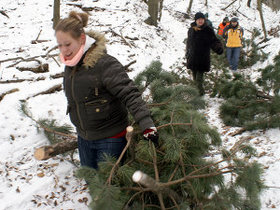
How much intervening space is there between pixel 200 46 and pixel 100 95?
3.54 meters

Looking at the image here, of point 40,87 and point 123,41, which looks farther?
point 123,41

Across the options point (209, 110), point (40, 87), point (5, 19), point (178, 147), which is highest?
point (5, 19)

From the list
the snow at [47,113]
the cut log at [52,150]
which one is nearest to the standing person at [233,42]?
the snow at [47,113]

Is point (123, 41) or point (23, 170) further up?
point (123, 41)

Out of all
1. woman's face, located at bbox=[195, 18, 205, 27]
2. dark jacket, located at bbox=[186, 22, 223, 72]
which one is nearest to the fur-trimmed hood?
woman's face, located at bbox=[195, 18, 205, 27]

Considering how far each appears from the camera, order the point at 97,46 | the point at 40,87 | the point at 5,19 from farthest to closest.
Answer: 1. the point at 5,19
2. the point at 40,87
3. the point at 97,46

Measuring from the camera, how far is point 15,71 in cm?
554

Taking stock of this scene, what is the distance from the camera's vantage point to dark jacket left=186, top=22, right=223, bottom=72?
4664mm

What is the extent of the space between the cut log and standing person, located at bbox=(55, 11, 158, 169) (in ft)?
1.49

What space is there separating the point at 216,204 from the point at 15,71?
5.44m

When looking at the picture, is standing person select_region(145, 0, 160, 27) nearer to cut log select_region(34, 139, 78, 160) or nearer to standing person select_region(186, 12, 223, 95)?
standing person select_region(186, 12, 223, 95)

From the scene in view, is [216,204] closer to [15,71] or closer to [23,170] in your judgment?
[23,170]

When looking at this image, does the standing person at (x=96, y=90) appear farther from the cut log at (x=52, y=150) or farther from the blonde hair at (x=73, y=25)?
the cut log at (x=52, y=150)

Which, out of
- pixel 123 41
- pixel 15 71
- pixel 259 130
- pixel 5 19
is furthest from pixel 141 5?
pixel 259 130
